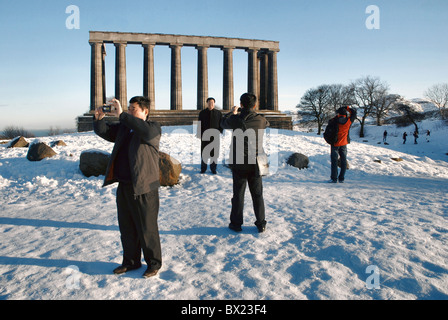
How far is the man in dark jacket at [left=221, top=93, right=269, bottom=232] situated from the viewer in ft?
13.6

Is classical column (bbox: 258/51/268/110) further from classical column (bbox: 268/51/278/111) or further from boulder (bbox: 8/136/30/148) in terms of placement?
boulder (bbox: 8/136/30/148)

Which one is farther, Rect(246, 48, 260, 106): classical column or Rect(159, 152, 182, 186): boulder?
Rect(246, 48, 260, 106): classical column

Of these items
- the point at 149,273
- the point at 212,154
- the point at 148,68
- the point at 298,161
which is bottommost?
the point at 149,273

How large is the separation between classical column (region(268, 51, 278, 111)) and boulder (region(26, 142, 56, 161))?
92.1ft

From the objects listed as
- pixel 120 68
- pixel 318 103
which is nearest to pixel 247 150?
pixel 120 68

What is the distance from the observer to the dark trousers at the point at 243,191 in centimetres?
420

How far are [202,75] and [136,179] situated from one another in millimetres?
30444

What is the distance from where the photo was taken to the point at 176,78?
31.4 meters

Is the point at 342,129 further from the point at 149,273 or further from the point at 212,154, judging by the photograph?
the point at 149,273

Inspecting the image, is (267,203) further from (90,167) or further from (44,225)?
(90,167)

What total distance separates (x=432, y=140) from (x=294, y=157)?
37339mm

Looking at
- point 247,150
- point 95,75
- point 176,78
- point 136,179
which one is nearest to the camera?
point 136,179

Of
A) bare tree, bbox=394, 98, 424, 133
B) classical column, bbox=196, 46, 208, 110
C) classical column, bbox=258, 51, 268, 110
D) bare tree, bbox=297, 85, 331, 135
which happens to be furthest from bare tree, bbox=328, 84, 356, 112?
classical column, bbox=196, 46, 208, 110
